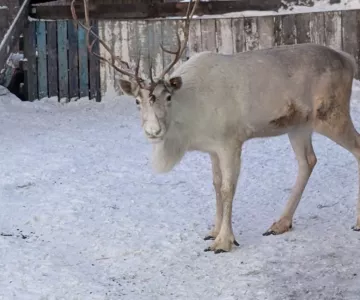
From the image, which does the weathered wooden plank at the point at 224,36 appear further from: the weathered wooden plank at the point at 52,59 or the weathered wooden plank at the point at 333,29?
the weathered wooden plank at the point at 52,59

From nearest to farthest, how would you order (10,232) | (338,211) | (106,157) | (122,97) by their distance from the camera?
(10,232), (338,211), (106,157), (122,97)

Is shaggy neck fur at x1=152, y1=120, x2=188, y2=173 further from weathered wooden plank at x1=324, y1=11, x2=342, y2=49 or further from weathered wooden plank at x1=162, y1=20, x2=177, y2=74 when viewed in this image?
weathered wooden plank at x1=324, y1=11, x2=342, y2=49

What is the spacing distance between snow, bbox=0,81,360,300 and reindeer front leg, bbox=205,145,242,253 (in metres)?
0.16

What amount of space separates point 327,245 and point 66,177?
9.52 ft

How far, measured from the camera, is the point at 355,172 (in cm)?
718

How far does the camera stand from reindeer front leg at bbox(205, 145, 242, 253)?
17.7 feet

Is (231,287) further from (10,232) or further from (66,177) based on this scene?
(66,177)

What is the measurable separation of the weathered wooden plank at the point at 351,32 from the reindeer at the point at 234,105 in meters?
4.40

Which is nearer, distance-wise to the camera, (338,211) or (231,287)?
(231,287)

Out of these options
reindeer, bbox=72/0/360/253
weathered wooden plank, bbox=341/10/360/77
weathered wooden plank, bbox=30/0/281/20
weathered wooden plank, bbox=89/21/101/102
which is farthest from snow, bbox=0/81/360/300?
weathered wooden plank, bbox=30/0/281/20

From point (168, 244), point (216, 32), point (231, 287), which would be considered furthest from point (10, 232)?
point (216, 32)

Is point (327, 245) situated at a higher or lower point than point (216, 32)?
lower

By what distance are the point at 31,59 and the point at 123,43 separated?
1.41 meters

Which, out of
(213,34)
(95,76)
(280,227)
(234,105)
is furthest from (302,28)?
(280,227)
